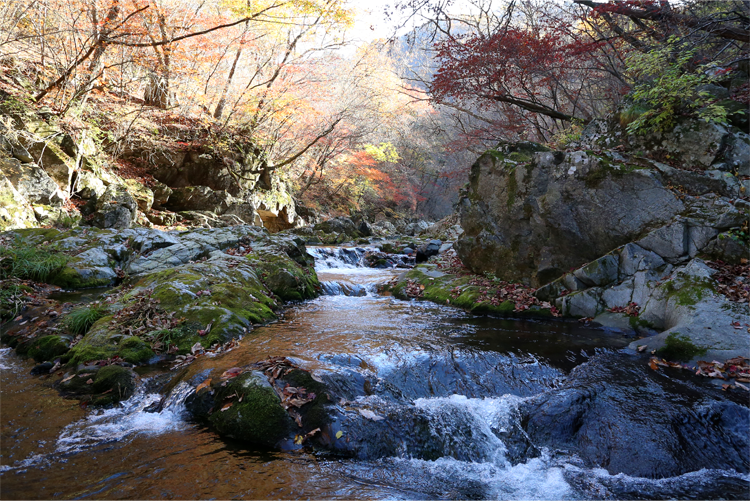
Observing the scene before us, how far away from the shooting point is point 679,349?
477cm

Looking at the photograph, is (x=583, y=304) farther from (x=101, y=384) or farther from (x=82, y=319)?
(x=82, y=319)

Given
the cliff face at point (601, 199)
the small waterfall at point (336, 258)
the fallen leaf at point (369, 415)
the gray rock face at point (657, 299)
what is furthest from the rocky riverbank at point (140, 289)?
the gray rock face at point (657, 299)

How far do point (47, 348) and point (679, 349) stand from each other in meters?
7.74

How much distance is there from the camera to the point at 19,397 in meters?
3.70

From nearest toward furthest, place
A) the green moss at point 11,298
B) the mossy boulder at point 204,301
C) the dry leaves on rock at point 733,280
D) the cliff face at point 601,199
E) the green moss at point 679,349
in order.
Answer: the green moss at point 679,349 → the mossy boulder at point 204,301 → the dry leaves on rock at point 733,280 → the green moss at point 11,298 → the cliff face at point 601,199

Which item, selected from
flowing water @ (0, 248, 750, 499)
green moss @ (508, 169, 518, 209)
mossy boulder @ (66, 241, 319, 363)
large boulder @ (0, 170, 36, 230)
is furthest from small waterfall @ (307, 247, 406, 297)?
large boulder @ (0, 170, 36, 230)

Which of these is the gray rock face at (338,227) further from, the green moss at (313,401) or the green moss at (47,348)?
the green moss at (313,401)

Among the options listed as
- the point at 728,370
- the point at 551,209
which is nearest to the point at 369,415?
the point at 728,370

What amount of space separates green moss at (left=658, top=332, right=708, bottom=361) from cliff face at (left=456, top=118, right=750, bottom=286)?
186 centimetres

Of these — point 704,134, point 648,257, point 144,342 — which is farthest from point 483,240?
point 144,342

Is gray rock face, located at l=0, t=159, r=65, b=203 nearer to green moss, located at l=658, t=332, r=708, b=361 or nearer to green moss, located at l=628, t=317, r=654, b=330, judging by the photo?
green moss, located at l=628, t=317, r=654, b=330

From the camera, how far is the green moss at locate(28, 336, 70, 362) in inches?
184

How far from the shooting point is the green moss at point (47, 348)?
4684mm

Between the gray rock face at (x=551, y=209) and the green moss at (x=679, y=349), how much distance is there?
228cm
